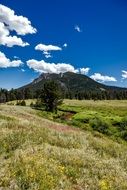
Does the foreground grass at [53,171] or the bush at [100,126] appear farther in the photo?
the bush at [100,126]

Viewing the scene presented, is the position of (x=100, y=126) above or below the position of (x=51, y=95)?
below

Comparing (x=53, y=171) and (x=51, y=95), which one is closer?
(x=53, y=171)

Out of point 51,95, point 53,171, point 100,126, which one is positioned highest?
point 51,95

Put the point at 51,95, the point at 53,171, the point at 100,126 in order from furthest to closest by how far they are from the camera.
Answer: the point at 51,95 → the point at 100,126 → the point at 53,171

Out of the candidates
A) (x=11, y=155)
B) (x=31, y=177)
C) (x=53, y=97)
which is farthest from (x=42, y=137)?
(x=53, y=97)

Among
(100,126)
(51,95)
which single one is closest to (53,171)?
(100,126)

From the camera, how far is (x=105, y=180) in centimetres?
1098

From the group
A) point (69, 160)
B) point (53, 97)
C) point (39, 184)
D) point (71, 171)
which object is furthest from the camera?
point (53, 97)

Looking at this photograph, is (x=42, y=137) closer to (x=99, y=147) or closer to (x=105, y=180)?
(x=99, y=147)

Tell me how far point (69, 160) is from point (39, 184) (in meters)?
3.07

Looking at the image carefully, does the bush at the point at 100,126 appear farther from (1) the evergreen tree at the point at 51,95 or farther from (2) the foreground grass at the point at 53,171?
(1) the evergreen tree at the point at 51,95

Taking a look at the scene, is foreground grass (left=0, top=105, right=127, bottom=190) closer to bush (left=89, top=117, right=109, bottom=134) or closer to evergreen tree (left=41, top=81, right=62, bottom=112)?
bush (left=89, top=117, right=109, bottom=134)

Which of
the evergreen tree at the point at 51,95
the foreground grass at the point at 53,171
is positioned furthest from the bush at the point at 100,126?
the evergreen tree at the point at 51,95

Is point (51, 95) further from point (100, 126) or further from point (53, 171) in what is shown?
point (53, 171)
